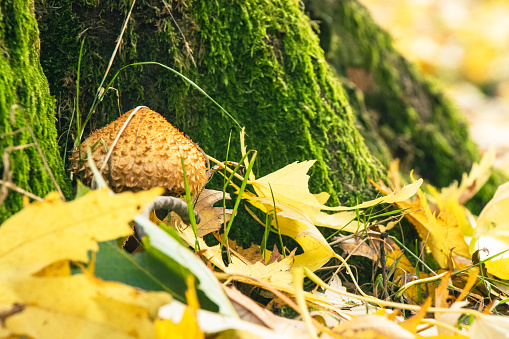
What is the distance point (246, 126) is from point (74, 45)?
693 millimetres

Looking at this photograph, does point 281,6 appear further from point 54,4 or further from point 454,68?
point 454,68

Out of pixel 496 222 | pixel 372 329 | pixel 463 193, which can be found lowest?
pixel 463 193

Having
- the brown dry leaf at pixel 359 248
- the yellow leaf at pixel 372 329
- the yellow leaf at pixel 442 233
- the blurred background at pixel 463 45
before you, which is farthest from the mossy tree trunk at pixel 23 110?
the blurred background at pixel 463 45

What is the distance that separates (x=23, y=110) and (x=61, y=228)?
409 millimetres

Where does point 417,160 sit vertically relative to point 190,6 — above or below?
below

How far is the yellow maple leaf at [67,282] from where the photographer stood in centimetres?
57

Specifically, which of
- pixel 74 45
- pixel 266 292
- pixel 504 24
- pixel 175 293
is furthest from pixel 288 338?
pixel 504 24

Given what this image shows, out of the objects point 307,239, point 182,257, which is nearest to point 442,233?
point 307,239

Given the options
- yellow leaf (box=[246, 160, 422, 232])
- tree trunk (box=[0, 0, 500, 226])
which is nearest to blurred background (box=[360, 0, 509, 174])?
tree trunk (box=[0, 0, 500, 226])

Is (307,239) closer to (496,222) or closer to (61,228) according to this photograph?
(61,228)

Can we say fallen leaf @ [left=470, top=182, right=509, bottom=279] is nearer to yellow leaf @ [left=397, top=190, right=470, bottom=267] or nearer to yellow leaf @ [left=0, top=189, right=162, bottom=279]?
yellow leaf @ [left=397, top=190, right=470, bottom=267]

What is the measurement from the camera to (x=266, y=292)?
101cm

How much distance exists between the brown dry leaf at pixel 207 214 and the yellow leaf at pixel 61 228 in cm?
43

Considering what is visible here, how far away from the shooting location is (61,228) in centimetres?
63
